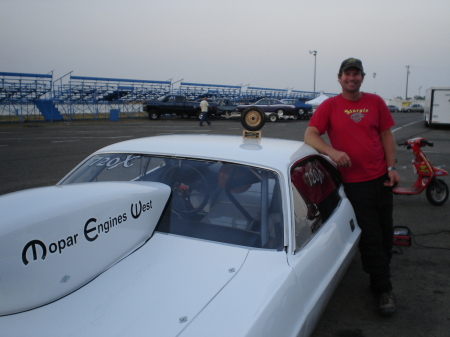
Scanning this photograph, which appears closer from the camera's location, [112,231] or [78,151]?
[112,231]

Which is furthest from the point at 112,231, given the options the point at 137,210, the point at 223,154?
the point at 223,154

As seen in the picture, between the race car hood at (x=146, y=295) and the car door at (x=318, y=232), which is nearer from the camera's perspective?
the race car hood at (x=146, y=295)

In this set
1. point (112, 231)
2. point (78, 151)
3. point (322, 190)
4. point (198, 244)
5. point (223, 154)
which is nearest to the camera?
point (112, 231)

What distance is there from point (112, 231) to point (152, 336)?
2.25ft

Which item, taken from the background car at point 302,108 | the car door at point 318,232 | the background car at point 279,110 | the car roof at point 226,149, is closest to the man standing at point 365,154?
the car door at point 318,232

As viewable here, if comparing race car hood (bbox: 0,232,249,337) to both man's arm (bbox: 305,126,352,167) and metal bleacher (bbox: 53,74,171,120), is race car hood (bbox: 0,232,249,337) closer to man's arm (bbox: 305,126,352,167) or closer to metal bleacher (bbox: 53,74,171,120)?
man's arm (bbox: 305,126,352,167)

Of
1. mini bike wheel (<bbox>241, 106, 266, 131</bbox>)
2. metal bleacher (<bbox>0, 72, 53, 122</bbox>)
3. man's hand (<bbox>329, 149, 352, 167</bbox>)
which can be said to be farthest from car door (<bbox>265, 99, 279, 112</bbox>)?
man's hand (<bbox>329, 149, 352, 167</bbox>)

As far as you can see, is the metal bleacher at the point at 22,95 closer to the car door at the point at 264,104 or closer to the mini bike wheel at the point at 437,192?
the car door at the point at 264,104

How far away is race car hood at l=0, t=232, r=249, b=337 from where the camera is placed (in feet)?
5.08

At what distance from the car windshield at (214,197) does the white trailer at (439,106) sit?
1040 inches

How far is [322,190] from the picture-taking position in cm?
301

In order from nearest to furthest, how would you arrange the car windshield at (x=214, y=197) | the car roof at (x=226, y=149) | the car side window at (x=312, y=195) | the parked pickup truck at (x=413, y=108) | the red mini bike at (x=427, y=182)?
the car windshield at (x=214, y=197) < the car side window at (x=312, y=195) < the car roof at (x=226, y=149) < the red mini bike at (x=427, y=182) < the parked pickup truck at (x=413, y=108)

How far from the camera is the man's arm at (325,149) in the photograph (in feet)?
9.73

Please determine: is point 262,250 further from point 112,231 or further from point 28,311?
point 28,311
